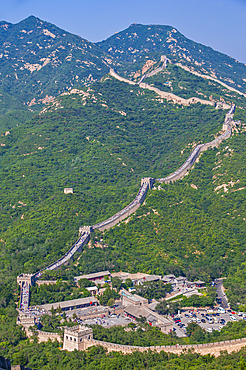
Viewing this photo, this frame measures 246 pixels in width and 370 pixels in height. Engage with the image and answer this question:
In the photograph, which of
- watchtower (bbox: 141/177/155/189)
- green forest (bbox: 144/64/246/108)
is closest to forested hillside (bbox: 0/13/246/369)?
green forest (bbox: 144/64/246/108)

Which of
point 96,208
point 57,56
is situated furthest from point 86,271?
point 57,56

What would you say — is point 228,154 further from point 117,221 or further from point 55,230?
point 55,230

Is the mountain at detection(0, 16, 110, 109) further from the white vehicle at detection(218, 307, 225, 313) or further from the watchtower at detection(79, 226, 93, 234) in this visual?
the white vehicle at detection(218, 307, 225, 313)

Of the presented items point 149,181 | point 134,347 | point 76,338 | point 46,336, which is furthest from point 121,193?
point 134,347

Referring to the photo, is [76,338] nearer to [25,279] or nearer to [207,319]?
[25,279]

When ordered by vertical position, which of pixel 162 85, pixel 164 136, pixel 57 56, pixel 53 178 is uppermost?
pixel 57 56

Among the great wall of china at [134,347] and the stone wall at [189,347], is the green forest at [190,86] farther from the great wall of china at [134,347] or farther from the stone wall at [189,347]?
the great wall of china at [134,347]
